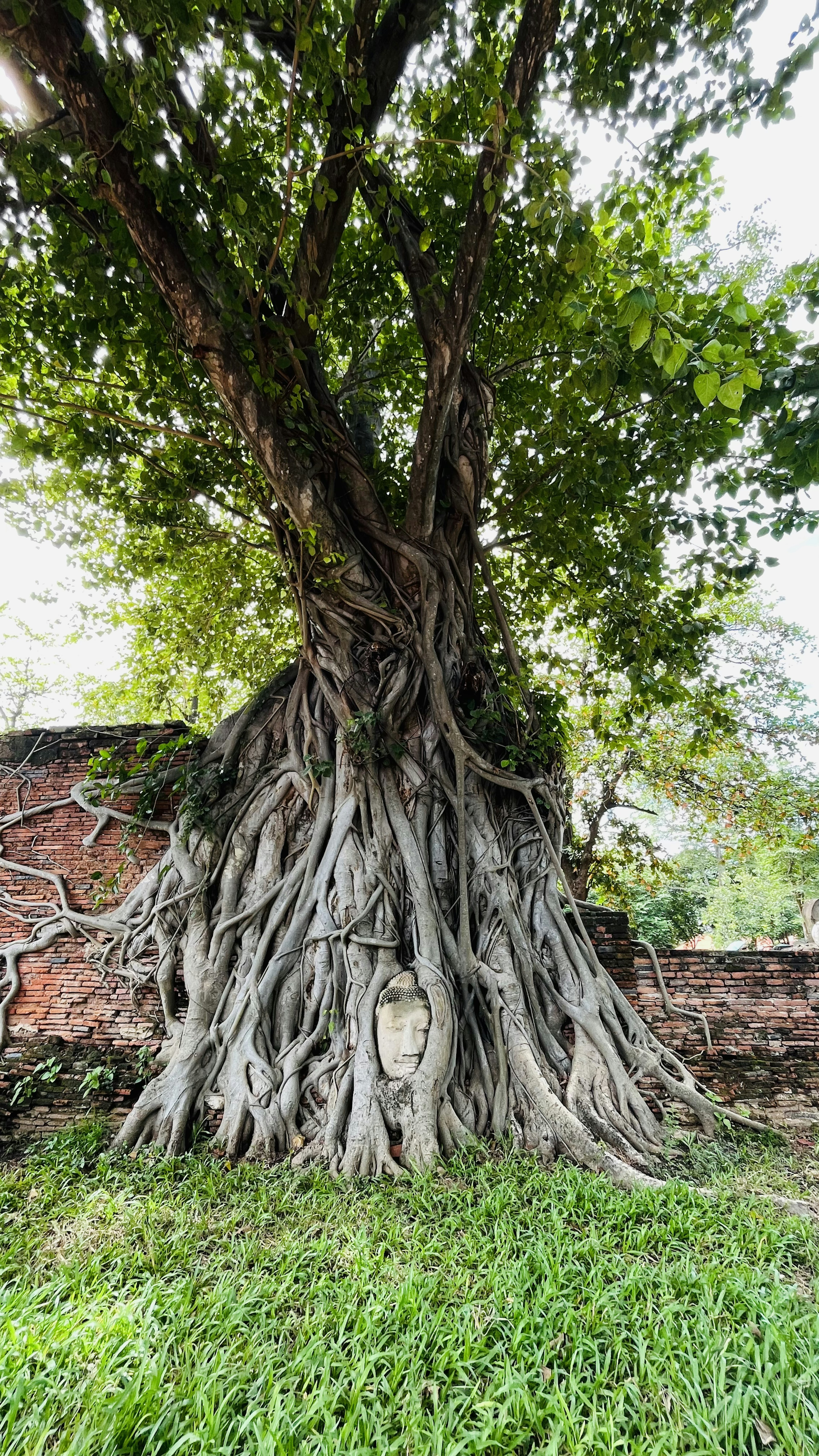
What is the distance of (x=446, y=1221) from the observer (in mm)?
2352

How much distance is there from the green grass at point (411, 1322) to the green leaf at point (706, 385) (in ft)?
8.00

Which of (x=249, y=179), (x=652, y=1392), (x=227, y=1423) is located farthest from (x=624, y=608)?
(x=227, y=1423)

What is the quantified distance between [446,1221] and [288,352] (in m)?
4.13

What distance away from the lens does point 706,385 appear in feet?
5.77

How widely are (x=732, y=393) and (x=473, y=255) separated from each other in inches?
76.6

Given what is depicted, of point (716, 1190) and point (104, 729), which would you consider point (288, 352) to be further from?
point (716, 1190)

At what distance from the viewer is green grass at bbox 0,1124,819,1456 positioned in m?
1.40

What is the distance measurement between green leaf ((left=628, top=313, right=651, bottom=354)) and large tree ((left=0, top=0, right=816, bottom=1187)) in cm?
1

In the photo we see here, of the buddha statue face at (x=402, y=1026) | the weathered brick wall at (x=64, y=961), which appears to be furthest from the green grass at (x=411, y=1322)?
the weathered brick wall at (x=64, y=961)

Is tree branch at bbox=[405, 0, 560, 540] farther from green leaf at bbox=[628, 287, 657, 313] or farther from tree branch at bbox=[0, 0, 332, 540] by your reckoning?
green leaf at bbox=[628, 287, 657, 313]

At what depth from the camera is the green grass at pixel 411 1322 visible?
140cm

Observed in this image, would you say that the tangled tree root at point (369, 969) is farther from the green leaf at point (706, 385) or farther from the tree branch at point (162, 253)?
the green leaf at point (706, 385)

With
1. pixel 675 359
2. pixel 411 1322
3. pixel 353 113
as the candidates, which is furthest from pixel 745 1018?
pixel 353 113

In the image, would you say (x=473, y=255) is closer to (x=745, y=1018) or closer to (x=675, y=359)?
(x=675, y=359)
